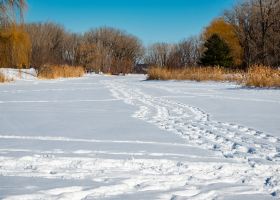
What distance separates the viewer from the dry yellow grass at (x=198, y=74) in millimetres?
20767

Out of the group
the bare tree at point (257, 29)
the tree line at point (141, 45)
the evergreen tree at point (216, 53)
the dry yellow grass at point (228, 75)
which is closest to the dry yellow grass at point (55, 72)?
the tree line at point (141, 45)

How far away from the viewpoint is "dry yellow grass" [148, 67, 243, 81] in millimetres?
20767

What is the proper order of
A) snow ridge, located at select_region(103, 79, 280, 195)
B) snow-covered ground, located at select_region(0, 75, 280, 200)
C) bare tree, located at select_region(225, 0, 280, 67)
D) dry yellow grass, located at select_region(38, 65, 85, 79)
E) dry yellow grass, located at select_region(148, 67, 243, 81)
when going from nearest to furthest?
1. snow-covered ground, located at select_region(0, 75, 280, 200)
2. snow ridge, located at select_region(103, 79, 280, 195)
3. dry yellow grass, located at select_region(148, 67, 243, 81)
4. dry yellow grass, located at select_region(38, 65, 85, 79)
5. bare tree, located at select_region(225, 0, 280, 67)

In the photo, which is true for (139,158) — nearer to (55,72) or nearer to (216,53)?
(55,72)

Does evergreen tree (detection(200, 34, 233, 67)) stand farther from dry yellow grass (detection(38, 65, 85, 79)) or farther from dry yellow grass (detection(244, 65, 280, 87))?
dry yellow grass (detection(244, 65, 280, 87))

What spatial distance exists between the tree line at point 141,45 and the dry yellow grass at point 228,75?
7.73 meters

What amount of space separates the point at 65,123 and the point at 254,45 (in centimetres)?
3568

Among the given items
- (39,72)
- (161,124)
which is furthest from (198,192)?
(39,72)

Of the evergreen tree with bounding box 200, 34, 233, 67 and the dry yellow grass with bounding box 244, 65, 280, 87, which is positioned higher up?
the evergreen tree with bounding box 200, 34, 233, 67

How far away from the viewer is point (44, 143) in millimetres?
4148

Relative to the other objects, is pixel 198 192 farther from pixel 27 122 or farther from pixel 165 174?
pixel 27 122

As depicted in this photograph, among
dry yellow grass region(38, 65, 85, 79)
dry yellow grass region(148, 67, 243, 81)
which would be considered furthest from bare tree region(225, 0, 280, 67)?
dry yellow grass region(38, 65, 85, 79)

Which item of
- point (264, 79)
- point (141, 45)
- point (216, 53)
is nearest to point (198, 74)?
point (264, 79)

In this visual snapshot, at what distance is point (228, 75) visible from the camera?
20.7m
